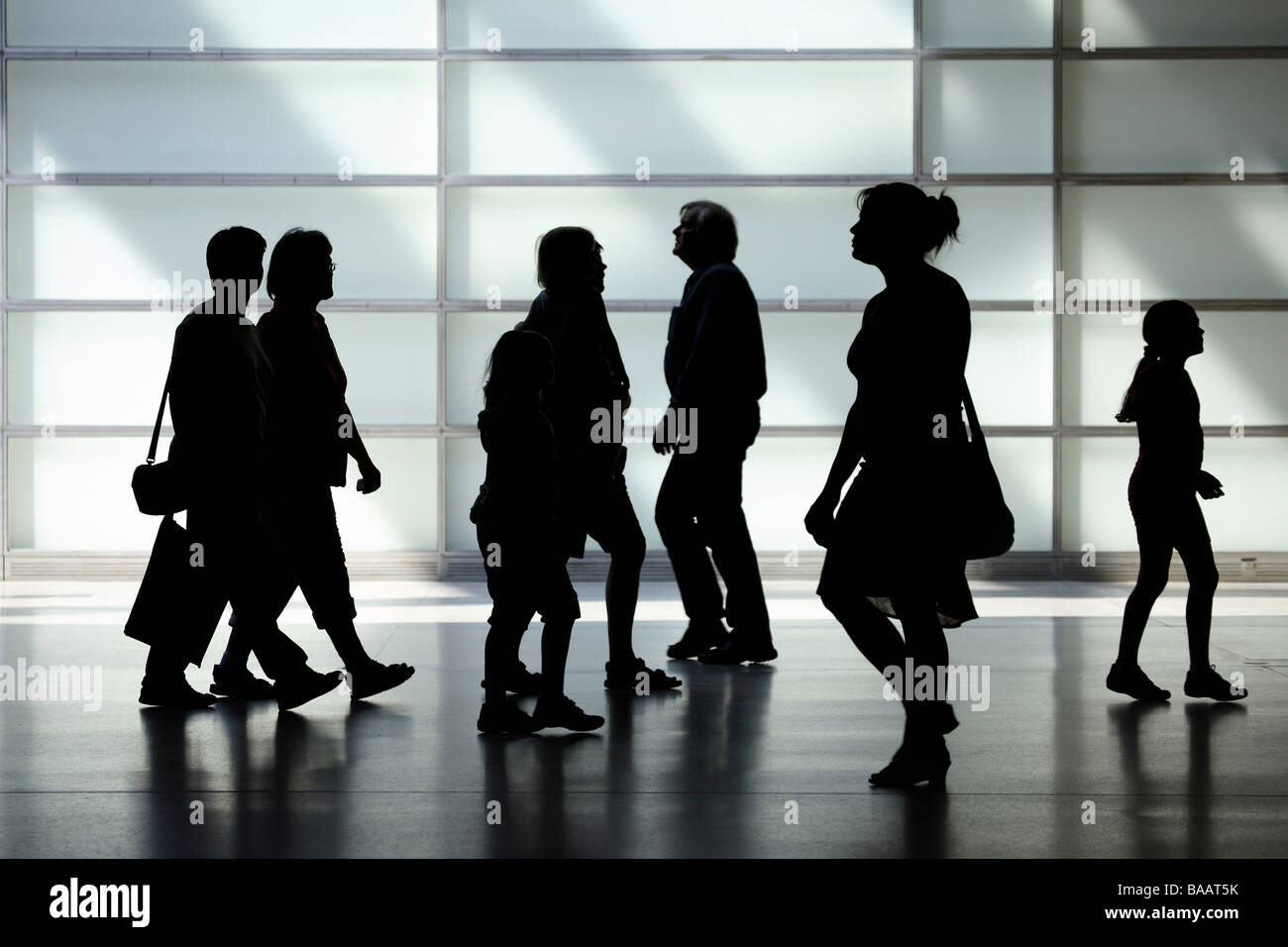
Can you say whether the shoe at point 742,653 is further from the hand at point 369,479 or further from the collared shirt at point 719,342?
the hand at point 369,479

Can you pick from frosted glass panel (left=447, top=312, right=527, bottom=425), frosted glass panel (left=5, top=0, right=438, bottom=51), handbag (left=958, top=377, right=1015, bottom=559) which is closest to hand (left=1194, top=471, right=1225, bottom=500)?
handbag (left=958, top=377, right=1015, bottom=559)

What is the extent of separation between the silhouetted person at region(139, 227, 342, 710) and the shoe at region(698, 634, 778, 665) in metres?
1.87

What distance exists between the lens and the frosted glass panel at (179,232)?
10.5 metres

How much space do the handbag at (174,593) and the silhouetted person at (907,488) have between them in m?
2.41

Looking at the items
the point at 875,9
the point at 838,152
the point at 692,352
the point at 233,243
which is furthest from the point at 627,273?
the point at 233,243

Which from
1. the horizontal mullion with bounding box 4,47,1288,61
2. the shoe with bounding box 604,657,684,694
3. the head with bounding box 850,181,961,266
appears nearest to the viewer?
the head with bounding box 850,181,961,266

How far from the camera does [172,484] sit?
5316mm

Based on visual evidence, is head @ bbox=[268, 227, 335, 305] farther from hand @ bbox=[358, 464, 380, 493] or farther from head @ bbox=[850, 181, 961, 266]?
head @ bbox=[850, 181, 961, 266]

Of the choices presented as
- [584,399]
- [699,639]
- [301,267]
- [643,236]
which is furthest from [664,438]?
[643,236]

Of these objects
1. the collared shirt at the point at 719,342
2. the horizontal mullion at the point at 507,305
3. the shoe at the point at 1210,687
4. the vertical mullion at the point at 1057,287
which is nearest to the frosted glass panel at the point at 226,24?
the horizontal mullion at the point at 507,305

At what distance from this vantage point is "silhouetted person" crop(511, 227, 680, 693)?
5.57 meters

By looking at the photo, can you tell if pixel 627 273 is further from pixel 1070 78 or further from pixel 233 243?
pixel 233 243

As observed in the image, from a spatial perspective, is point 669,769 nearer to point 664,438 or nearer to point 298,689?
point 298,689
